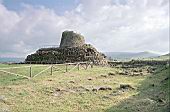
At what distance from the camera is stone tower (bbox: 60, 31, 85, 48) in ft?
267

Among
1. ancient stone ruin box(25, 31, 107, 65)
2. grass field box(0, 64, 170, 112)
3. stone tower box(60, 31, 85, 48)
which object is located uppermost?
stone tower box(60, 31, 85, 48)

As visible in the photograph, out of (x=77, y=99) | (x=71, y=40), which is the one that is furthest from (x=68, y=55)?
(x=77, y=99)

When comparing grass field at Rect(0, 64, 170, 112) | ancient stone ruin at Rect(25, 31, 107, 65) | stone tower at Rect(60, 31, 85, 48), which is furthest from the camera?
stone tower at Rect(60, 31, 85, 48)

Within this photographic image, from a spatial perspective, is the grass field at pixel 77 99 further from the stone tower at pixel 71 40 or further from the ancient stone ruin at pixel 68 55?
the stone tower at pixel 71 40

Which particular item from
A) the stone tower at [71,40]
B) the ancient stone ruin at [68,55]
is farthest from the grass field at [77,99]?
the stone tower at [71,40]

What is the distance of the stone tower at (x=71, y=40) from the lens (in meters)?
81.3

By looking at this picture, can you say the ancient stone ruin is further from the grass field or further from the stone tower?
the grass field

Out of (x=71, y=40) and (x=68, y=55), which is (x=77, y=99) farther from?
(x=71, y=40)

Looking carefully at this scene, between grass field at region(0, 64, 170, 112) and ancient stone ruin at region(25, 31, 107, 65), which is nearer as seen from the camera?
grass field at region(0, 64, 170, 112)

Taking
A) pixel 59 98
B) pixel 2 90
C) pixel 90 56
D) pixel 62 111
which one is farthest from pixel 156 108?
pixel 90 56

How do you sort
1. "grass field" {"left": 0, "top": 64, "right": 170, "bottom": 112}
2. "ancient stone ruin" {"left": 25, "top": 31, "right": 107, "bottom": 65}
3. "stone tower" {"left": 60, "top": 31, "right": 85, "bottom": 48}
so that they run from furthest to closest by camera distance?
"stone tower" {"left": 60, "top": 31, "right": 85, "bottom": 48}, "ancient stone ruin" {"left": 25, "top": 31, "right": 107, "bottom": 65}, "grass field" {"left": 0, "top": 64, "right": 170, "bottom": 112}

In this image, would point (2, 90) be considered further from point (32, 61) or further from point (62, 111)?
point (32, 61)

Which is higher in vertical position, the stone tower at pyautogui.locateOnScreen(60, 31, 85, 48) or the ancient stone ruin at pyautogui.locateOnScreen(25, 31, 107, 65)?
the stone tower at pyautogui.locateOnScreen(60, 31, 85, 48)

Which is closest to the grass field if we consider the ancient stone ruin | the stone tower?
the ancient stone ruin
